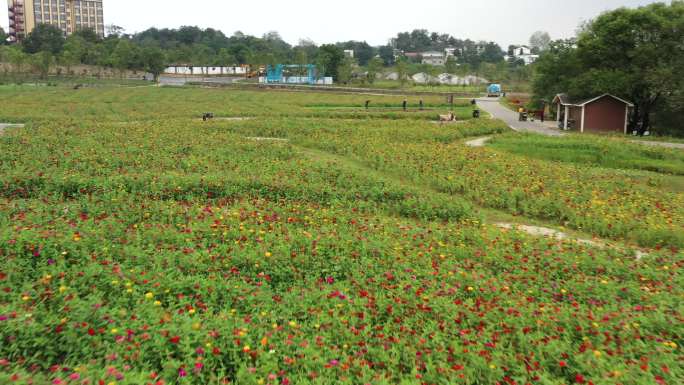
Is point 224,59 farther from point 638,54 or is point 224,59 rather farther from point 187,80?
point 638,54

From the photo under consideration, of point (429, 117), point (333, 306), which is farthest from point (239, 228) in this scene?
point (429, 117)

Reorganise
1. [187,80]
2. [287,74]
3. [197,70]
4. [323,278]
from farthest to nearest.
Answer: [197,70] < [287,74] < [187,80] < [323,278]

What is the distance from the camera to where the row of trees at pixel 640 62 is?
103 feet

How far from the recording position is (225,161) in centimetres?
1622

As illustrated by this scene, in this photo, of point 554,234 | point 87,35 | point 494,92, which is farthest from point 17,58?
point 554,234

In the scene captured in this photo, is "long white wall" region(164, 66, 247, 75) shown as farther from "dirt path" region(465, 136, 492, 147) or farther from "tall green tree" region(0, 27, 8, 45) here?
"dirt path" region(465, 136, 492, 147)

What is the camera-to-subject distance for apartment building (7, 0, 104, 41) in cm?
12900

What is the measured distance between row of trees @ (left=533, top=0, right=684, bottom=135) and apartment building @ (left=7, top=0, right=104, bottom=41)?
406 ft

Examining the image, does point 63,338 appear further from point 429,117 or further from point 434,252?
point 429,117

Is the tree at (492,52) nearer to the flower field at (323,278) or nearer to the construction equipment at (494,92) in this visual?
the construction equipment at (494,92)

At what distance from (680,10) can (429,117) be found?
16.0 meters

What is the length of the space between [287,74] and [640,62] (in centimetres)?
6955

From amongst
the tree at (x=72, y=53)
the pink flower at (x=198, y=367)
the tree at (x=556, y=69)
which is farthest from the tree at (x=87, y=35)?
the pink flower at (x=198, y=367)

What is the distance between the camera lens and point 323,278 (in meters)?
7.93
